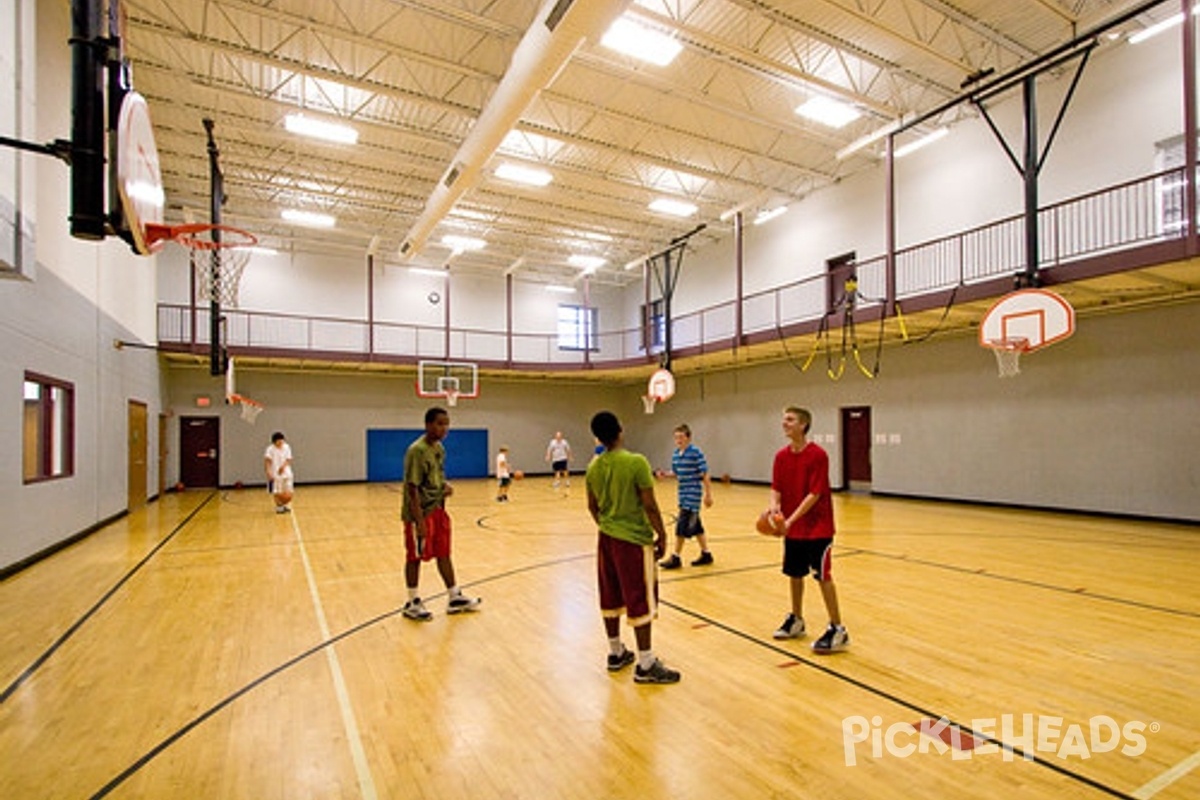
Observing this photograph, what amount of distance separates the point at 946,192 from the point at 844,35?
500cm

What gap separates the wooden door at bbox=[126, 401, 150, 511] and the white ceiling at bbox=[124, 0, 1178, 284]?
225 inches

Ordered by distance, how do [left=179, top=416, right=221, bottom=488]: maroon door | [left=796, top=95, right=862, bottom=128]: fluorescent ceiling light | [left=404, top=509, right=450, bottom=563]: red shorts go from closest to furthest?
1. [left=404, top=509, right=450, bottom=563]: red shorts
2. [left=796, top=95, right=862, bottom=128]: fluorescent ceiling light
3. [left=179, top=416, right=221, bottom=488]: maroon door

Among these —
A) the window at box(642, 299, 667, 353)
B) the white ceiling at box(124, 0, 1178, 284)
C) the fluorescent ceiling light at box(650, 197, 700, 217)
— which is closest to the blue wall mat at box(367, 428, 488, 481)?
the window at box(642, 299, 667, 353)

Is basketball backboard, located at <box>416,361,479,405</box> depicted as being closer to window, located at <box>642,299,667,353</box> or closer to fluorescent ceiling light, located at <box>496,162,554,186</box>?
window, located at <box>642,299,667,353</box>

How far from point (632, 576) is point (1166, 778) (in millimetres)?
2582

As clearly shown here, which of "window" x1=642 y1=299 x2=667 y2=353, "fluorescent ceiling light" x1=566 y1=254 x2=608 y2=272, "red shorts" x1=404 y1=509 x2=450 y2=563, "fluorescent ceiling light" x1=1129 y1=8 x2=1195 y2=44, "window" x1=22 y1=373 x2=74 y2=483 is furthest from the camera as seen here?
"window" x1=642 y1=299 x2=667 y2=353

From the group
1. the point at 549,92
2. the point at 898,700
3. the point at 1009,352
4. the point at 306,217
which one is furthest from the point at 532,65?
the point at 306,217

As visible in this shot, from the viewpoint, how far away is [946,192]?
1326 centimetres

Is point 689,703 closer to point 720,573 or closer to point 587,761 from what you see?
point 587,761

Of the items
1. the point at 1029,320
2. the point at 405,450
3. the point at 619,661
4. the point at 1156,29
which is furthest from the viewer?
the point at 405,450

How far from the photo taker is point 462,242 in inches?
708

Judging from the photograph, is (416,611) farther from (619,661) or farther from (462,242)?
(462,242)

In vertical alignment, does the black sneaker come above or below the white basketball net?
below

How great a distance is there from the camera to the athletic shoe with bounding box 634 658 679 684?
12.3 ft
